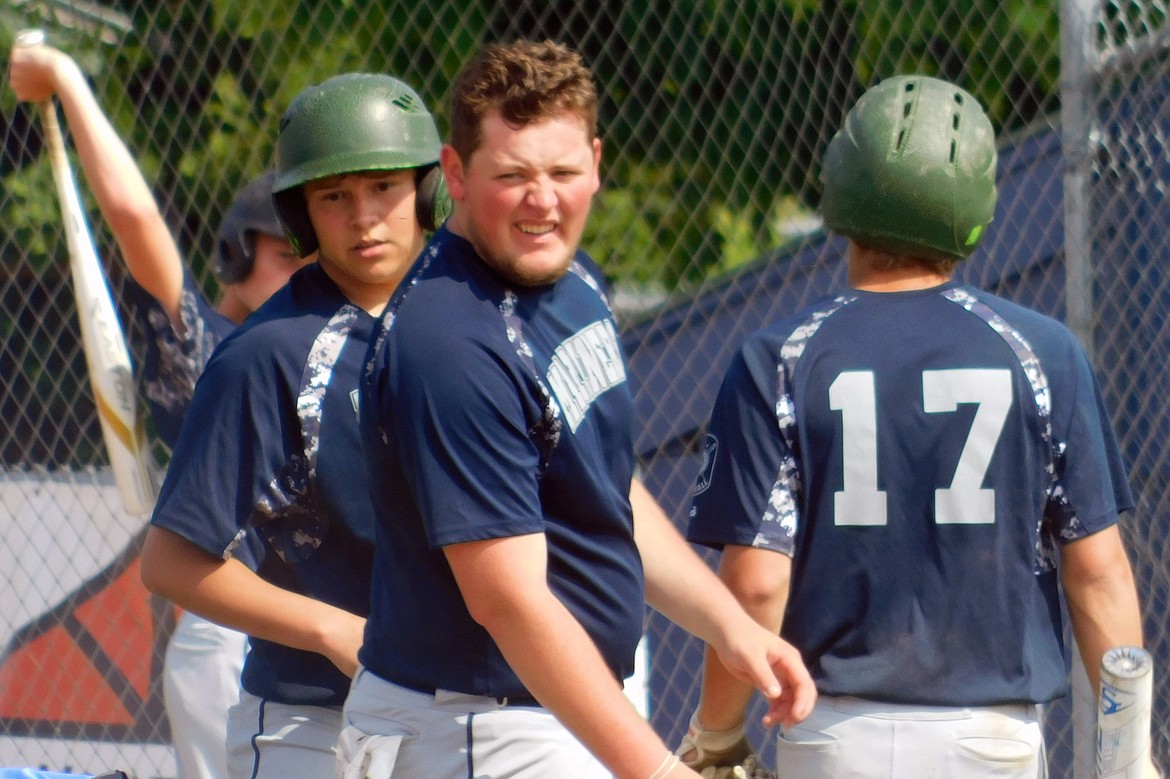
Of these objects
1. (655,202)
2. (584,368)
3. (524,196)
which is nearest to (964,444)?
(584,368)

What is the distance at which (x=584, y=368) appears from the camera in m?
2.26

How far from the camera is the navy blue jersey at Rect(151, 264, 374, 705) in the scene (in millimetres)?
2555

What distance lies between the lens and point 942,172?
267cm

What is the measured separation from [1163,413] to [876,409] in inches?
95.8

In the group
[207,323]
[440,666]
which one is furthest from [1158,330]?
[440,666]

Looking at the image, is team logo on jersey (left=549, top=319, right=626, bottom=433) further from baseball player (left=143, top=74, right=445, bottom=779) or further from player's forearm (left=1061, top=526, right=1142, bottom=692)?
player's forearm (left=1061, top=526, right=1142, bottom=692)

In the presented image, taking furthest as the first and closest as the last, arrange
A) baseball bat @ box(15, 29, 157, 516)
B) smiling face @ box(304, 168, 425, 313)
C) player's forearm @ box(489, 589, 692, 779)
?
baseball bat @ box(15, 29, 157, 516) < smiling face @ box(304, 168, 425, 313) < player's forearm @ box(489, 589, 692, 779)

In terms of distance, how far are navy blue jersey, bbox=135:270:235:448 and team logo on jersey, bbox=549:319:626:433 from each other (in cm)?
136

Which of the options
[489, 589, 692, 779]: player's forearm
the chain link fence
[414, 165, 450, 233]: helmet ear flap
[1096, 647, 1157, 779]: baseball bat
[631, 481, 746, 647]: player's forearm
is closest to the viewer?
[489, 589, 692, 779]: player's forearm

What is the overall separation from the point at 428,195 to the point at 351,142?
7.8 inches

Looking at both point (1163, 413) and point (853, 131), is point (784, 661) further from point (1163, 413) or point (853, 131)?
point (1163, 413)

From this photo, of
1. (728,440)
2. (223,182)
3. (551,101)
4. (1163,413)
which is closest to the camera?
(551,101)

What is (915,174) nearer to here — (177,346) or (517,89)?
(517,89)

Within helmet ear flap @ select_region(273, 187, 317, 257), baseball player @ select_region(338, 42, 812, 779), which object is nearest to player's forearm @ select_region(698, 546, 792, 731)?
baseball player @ select_region(338, 42, 812, 779)
